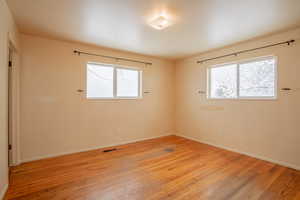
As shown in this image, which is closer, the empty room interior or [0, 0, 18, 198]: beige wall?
[0, 0, 18, 198]: beige wall

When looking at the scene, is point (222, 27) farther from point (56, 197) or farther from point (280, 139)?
point (56, 197)

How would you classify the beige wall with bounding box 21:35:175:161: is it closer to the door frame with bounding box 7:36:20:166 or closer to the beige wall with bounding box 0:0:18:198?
the door frame with bounding box 7:36:20:166

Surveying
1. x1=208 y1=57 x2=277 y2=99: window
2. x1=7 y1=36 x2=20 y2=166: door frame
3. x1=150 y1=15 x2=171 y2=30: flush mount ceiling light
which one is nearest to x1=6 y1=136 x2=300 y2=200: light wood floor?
x1=7 y1=36 x2=20 y2=166: door frame

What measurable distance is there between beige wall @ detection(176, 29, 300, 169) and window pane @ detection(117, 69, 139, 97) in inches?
60.5

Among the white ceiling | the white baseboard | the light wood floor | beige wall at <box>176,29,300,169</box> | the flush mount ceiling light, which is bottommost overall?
the light wood floor

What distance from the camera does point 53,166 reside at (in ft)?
8.59

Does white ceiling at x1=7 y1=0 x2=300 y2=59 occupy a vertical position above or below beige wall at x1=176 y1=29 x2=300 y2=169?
above

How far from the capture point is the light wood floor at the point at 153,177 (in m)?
1.88

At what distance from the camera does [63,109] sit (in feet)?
10.3

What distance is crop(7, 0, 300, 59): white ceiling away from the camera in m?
1.91

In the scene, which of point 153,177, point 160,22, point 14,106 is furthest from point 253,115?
point 14,106

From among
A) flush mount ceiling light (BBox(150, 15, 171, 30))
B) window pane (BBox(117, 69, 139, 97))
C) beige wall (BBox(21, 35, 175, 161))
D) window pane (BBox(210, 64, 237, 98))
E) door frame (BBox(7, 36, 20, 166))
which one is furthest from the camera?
window pane (BBox(117, 69, 139, 97))

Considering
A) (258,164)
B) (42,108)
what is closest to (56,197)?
(42,108)

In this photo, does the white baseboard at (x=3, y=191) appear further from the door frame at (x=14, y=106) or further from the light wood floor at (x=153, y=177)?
the door frame at (x=14, y=106)
